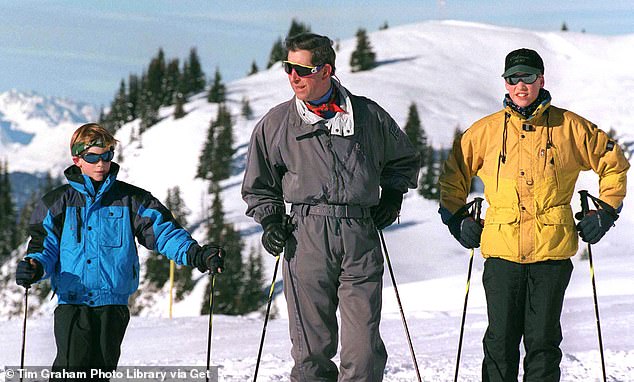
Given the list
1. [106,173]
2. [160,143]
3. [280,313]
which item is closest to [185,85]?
[160,143]

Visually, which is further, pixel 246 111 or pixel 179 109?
pixel 179 109

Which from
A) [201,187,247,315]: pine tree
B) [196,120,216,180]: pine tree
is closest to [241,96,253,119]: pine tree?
[196,120,216,180]: pine tree

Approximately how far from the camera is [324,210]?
15.9ft

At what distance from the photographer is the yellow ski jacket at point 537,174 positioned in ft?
16.7

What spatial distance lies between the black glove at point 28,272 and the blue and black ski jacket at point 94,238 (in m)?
0.06

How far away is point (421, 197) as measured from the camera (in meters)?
58.8

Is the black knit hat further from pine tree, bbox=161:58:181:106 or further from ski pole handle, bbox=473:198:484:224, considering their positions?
pine tree, bbox=161:58:181:106

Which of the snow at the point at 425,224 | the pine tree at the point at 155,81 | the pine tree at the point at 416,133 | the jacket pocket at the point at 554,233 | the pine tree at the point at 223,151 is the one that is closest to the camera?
the jacket pocket at the point at 554,233

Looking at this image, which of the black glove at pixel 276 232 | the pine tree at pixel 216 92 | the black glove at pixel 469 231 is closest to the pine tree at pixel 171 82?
the pine tree at pixel 216 92

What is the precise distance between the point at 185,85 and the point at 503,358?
288 feet

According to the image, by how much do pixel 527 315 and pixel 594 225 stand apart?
0.57 metres

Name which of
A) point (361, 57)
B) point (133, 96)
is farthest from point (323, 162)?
point (133, 96)

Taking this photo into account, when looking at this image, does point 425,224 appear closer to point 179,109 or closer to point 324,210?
point 179,109

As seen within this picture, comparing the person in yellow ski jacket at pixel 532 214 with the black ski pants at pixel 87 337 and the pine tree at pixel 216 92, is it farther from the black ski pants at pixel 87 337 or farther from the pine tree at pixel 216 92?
the pine tree at pixel 216 92
